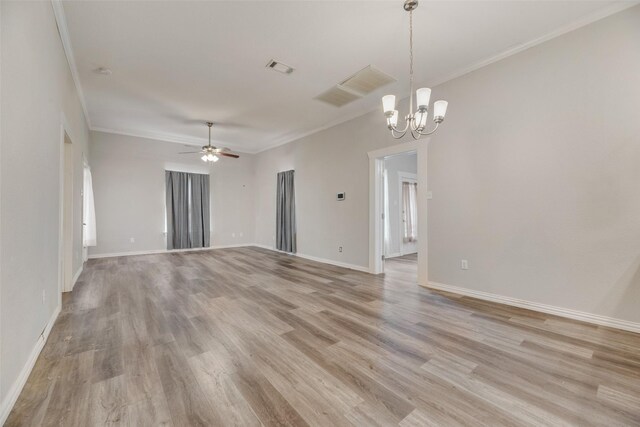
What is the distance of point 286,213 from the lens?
23.4ft

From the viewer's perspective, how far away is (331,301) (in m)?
3.37

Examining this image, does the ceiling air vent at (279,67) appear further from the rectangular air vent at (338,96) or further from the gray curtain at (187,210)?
the gray curtain at (187,210)

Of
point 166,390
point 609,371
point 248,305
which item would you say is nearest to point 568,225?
point 609,371

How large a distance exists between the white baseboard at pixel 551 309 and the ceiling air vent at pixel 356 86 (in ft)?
10.4

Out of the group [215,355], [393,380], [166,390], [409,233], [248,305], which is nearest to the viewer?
[166,390]

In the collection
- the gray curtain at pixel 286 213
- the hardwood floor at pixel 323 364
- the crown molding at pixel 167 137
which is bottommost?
the hardwood floor at pixel 323 364

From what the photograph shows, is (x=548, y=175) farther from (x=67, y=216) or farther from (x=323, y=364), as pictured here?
(x=67, y=216)

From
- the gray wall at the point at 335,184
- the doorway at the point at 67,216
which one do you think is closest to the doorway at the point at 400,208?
the gray wall at the point at 335,184

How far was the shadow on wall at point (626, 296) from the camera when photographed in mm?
2473

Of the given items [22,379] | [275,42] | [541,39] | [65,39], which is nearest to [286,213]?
[275,42]

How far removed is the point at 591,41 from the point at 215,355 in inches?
185

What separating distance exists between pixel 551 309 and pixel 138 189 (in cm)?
844

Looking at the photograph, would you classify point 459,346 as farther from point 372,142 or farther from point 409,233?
point 409,233

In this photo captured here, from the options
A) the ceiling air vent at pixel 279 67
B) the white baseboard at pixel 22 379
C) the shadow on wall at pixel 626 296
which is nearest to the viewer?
the white baseboard at pixel 22 379
